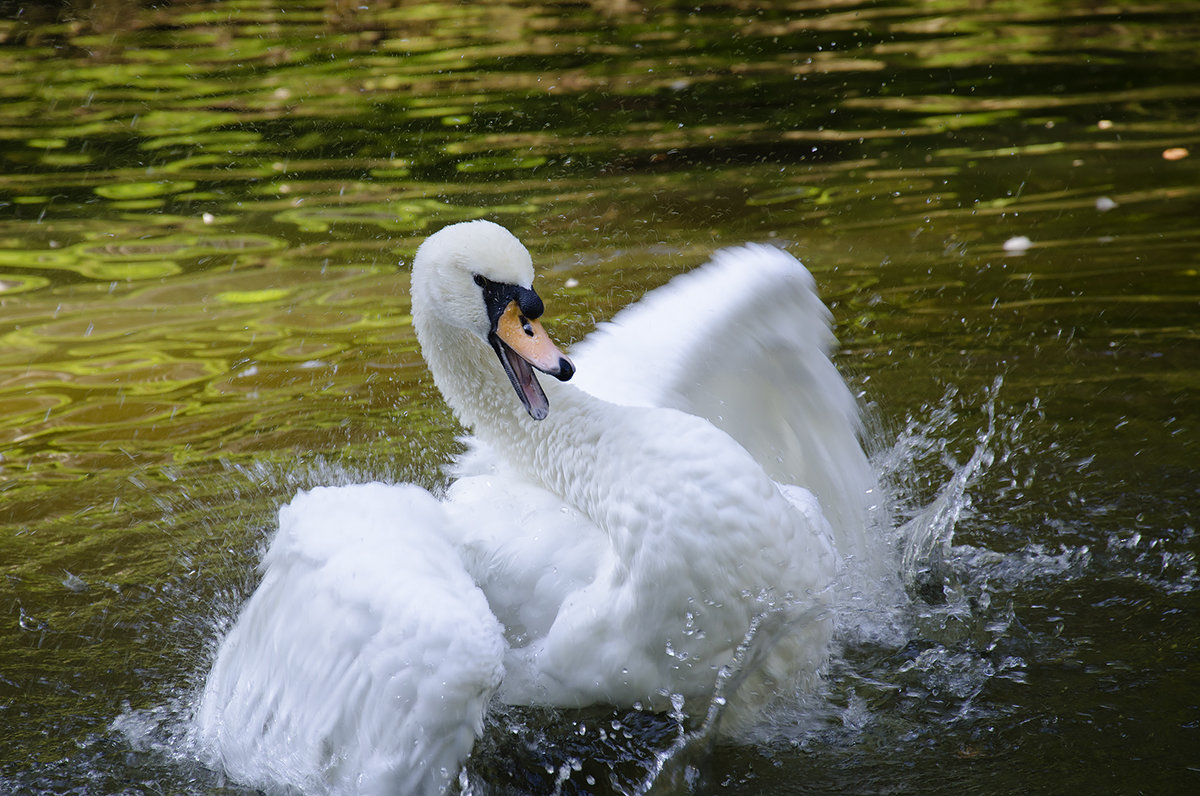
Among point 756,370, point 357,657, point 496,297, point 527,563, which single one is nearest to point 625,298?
point 756,370

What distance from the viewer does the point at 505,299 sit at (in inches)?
135

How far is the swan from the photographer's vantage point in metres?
2.88

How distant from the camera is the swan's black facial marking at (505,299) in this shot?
3400 millimetres

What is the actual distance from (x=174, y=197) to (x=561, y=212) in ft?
10.9

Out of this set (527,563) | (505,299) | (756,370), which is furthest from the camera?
(756,370)

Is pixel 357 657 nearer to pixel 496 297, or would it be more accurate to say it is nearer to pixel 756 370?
pixel 496 297

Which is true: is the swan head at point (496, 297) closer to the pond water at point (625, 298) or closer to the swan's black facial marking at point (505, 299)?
the swan's black facial marking at point (505, 299)

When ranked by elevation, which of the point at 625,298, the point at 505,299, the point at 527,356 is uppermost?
the point at 505,299

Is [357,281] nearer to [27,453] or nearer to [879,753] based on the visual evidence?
[27,453]

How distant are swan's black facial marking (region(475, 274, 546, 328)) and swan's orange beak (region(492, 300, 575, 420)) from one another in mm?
12

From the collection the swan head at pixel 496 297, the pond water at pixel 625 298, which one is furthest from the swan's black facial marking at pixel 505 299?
the pond water at pixel 625 298

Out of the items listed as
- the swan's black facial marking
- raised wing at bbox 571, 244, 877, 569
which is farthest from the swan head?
raised wing at bbox 571, 244, 877, 569

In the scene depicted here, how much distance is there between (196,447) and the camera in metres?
5.55

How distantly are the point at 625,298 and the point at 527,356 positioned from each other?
3.46 m
